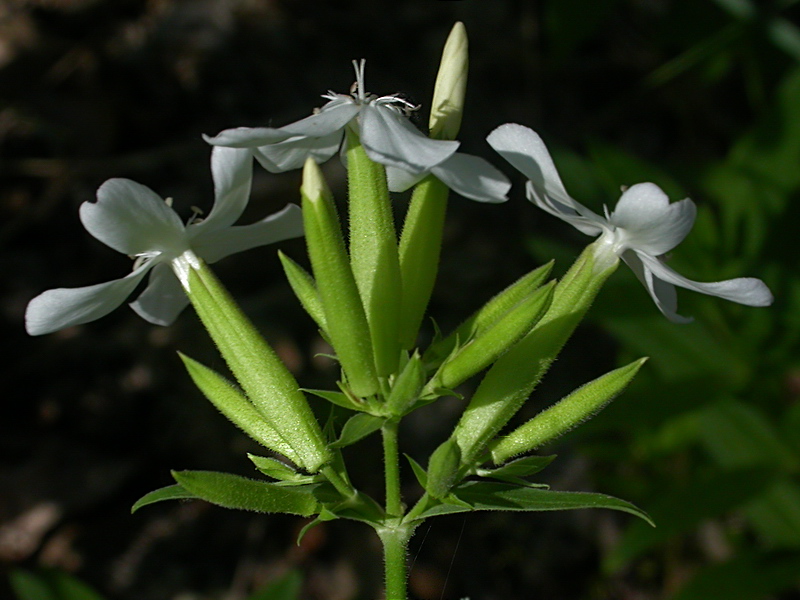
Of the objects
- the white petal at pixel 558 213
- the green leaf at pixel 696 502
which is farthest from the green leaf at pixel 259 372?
the green leaf at pixel 696 502

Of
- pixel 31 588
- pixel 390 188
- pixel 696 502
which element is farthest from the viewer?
pixel 696 502

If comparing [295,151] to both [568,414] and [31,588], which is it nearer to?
[568,414]

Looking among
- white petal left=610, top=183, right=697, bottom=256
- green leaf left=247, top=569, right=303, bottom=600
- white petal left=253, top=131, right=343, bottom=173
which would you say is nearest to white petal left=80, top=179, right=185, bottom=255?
white petal left=253, top=131, right=343, bottom=173

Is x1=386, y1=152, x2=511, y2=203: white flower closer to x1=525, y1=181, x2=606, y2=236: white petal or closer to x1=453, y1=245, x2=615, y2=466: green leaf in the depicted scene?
x1=525, y1=181, x2=606, y2=236: white petal

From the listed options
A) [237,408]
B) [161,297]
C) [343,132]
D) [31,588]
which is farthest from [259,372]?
[31,588]

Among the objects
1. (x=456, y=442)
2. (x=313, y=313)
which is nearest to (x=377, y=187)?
(x=313, y=313)

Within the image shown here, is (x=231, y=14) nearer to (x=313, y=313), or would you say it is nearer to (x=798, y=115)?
(x=798, y=115)

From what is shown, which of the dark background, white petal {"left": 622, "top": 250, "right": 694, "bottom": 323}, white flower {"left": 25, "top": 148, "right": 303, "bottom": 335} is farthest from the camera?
the dark background
